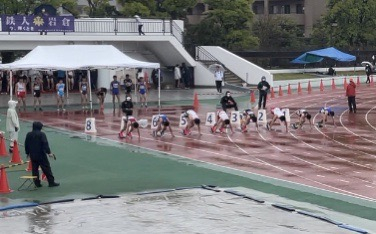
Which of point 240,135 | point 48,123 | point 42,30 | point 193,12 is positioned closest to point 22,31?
point 42,30

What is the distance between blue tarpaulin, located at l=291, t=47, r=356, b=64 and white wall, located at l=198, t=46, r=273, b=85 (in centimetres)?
1052

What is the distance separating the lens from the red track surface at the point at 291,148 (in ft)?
66.0

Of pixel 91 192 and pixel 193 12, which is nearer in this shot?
pixel 91 192

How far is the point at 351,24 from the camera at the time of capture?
69.9 metres

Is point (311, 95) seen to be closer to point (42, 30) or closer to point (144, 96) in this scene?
point (144, 96)

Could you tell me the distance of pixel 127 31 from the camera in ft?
162

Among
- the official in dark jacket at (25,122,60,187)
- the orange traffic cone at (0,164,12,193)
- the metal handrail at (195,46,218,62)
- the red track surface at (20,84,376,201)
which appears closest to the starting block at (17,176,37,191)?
the official in dark jacket at (25,122,60,187)

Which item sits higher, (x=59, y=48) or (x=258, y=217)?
(x=59, y=48)

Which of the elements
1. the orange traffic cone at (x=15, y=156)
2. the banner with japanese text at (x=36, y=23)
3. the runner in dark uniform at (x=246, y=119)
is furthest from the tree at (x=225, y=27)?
the orange traffic cone at (x=15, y=156)

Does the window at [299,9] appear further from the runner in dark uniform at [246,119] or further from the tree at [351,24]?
the runner in dark uniform at [246,119]

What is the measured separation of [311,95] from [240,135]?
70.8ft

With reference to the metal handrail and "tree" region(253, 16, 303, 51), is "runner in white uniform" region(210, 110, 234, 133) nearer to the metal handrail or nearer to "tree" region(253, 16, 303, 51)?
the metal handrail

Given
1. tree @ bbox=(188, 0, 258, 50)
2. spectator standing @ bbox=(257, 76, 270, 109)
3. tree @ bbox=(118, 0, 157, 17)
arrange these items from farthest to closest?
tree @ bbox=(188, 0, 258, 50) < tree @ bbox=(118, 0, 157, 17) < spectator standing @ bbox=(257, 76, 270, 109)

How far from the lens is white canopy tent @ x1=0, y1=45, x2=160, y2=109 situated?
35094 millimetres
